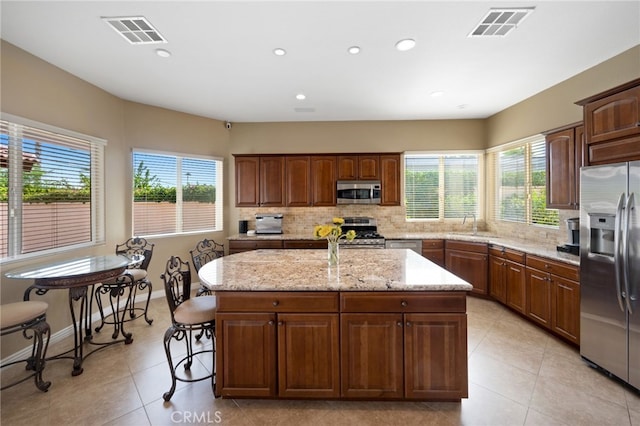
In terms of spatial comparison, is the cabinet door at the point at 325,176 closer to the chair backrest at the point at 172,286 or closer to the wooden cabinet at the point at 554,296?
the chair backrest at the point at 172,286

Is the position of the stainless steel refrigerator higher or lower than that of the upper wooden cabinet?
lower

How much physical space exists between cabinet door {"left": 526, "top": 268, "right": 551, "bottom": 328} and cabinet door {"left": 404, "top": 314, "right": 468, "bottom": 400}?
1.93 meters

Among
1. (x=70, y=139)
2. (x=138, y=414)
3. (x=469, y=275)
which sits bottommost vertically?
(x=138, y=414)

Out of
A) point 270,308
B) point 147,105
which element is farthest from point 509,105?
point 147,105

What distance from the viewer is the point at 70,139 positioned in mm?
3271

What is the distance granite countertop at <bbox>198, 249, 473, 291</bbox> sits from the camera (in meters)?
1.93

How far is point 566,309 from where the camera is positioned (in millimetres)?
2842

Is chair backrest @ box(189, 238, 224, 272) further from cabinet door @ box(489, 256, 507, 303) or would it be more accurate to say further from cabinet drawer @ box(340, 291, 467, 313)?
cabinet door @ box(489, 256, 507, 303)

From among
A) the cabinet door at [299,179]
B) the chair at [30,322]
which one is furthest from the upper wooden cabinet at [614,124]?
the chair at [30,322]

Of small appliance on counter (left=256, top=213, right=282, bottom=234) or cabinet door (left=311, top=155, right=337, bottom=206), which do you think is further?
small appliance on counter (left=256, top=213, right=282, bottom=234)

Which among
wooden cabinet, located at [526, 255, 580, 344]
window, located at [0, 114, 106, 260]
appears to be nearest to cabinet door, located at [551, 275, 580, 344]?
wooden cabinet, located at [526, 255, 580, 344]

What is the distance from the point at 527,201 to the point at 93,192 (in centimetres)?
629

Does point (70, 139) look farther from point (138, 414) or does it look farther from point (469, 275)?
point (469, 275)

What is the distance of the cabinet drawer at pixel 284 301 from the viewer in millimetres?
1963
